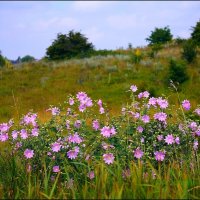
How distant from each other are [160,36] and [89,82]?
17.0 m

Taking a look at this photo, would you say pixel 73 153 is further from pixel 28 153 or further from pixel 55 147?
pixel 28 153

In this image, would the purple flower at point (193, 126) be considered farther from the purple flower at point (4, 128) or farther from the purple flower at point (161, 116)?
the purple flower at point (4, 128)

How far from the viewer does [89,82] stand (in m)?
18.3

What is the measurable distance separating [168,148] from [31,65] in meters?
20.4

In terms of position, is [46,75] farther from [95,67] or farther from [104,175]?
[104,175]

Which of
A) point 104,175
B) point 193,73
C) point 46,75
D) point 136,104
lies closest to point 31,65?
point 46,75

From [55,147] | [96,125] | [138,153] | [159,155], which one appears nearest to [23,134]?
[55,147]

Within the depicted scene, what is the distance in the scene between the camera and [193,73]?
57.9ft

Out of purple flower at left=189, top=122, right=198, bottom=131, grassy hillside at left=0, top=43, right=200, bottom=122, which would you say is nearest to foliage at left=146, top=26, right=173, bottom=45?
grassy hillside at left=0, top=43, right=200, bottom=122

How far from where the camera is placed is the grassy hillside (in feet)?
51.0

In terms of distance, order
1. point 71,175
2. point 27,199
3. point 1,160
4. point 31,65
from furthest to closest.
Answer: point 31,65 < point 1,160 < point 71,175 < point 27,199

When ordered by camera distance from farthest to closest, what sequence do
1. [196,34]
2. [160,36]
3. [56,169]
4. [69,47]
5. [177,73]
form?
[160,36]
[69,47]
[196,34]
[177,73]
[56,169]

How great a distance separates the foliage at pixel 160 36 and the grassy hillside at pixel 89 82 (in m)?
11.4

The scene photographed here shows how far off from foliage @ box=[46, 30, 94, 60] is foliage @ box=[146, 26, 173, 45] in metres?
5.46
